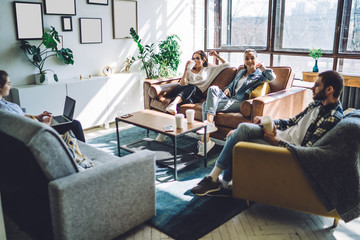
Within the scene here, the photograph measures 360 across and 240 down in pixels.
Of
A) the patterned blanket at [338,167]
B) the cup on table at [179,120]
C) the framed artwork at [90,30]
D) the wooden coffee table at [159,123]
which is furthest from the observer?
the framed artwork at [90,30]

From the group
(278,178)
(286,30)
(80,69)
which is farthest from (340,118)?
(80,69)

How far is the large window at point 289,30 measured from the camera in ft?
14.3

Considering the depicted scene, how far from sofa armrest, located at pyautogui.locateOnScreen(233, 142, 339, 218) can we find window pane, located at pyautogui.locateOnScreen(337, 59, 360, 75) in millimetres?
2904

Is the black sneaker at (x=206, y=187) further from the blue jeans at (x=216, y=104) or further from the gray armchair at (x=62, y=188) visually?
the blue jeans at (x=216, y=104)

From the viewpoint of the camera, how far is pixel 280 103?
141 inches

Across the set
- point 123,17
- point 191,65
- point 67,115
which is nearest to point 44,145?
point 67,115

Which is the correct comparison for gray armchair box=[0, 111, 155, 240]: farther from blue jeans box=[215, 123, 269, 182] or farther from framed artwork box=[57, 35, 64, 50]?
framed artwork box=[57, 35, 64, 50]

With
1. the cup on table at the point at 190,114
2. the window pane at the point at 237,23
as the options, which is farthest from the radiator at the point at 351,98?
the cup on table at the point at 190,114

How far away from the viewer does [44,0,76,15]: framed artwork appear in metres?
4.05

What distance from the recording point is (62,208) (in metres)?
1.75

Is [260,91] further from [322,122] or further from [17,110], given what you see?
[17,110]

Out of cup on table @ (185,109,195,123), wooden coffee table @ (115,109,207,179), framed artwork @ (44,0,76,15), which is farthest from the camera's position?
framed artwork @ (44,0,76,15)

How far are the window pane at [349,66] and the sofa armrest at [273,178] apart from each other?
2904mm

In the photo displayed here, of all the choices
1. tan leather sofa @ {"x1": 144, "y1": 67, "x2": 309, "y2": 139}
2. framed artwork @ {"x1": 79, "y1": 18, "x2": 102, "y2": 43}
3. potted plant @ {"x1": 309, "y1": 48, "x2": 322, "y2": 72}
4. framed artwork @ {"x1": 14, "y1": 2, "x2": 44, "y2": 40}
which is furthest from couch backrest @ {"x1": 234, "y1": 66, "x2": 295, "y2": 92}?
framed artwork @ {"x1": 14, "y1": 2, "x2": 44, "y2": 40}
